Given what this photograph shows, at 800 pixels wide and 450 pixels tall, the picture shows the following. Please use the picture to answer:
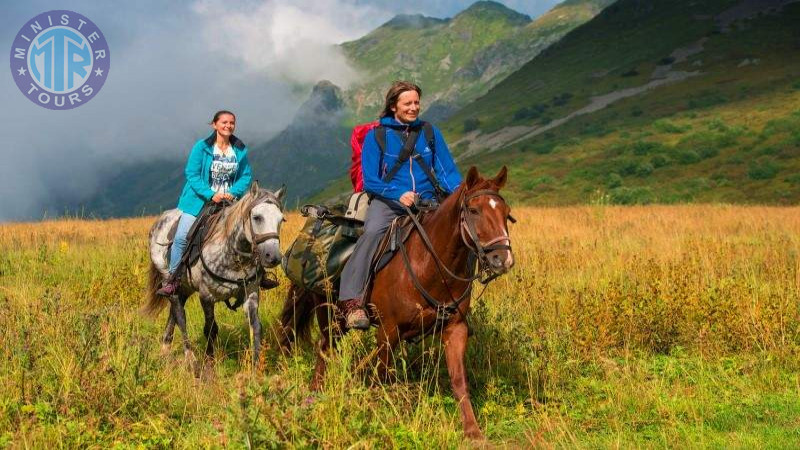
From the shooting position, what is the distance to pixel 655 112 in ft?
267

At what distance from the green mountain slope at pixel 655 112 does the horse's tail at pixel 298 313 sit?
1485 centimetres

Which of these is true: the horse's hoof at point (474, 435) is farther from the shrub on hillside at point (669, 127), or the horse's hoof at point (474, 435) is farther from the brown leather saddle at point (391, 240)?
the shrub on hillside at point (669, 127)

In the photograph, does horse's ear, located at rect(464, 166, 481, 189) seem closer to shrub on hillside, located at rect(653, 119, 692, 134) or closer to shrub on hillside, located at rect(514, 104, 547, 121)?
shrub on hillside, located at rect(653, 119, 692, 134)

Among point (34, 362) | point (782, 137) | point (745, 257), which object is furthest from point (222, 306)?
point (782, 137)

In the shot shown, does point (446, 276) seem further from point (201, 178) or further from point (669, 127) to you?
point (669, 127)

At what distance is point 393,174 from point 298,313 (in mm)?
2483

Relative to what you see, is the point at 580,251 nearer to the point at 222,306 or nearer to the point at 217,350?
the point at 222,306

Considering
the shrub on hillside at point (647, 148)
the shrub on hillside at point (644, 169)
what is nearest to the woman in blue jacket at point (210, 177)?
the shrub on hillside at point (644, 169)

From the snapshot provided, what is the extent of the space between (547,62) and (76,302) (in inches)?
5463

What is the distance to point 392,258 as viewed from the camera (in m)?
6.36

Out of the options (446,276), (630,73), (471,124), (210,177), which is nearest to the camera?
(446,276)

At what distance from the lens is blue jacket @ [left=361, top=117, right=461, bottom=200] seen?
662 centimetres

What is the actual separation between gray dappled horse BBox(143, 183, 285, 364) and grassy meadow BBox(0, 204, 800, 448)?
504 mm

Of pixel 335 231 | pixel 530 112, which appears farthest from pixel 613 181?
pixel 335 231
